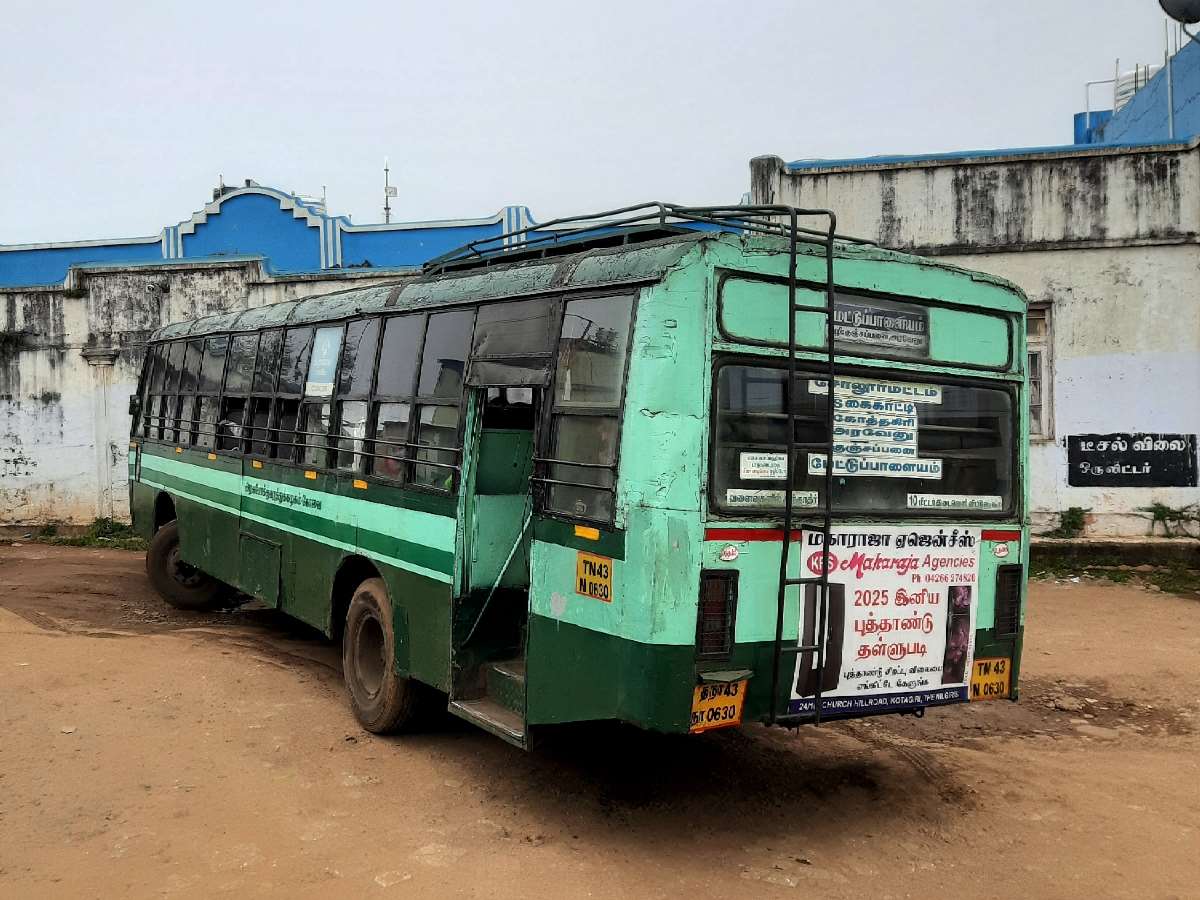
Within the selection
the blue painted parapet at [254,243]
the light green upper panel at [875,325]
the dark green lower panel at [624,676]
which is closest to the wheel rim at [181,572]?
the dark green lower panel at [624,676]

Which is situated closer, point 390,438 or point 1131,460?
point 390,438

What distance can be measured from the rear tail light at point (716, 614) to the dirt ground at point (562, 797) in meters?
0.99

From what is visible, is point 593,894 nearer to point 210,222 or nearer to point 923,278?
point 923,278

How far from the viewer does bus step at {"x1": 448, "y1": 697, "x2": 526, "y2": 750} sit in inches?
211

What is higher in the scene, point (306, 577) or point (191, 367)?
point (191, 367)

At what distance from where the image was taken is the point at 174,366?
10.7m

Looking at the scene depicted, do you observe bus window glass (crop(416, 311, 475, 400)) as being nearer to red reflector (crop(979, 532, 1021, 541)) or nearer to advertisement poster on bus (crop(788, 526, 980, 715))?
advertisement poster on bus (crop(788, 526, 980, 715))

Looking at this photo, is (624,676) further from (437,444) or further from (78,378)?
(78,378)

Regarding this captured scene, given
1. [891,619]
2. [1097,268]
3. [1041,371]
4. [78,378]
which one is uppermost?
[1097,268]

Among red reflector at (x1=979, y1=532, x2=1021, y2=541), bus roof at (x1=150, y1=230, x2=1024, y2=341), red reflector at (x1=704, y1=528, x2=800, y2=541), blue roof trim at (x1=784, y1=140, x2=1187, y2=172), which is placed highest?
blue roof trim at (x1=784, y1=140, x2=1187, y2=172)

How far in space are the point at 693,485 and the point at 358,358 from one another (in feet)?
11.2

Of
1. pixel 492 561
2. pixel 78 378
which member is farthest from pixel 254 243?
pixel 492 561

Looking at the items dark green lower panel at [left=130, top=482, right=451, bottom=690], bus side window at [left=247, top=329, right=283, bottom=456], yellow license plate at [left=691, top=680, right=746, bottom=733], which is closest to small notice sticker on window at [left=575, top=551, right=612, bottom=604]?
yellow license plate at [left=691, top=680, right=746, bottom=733]

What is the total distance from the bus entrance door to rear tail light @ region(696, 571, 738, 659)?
4.74 feet
